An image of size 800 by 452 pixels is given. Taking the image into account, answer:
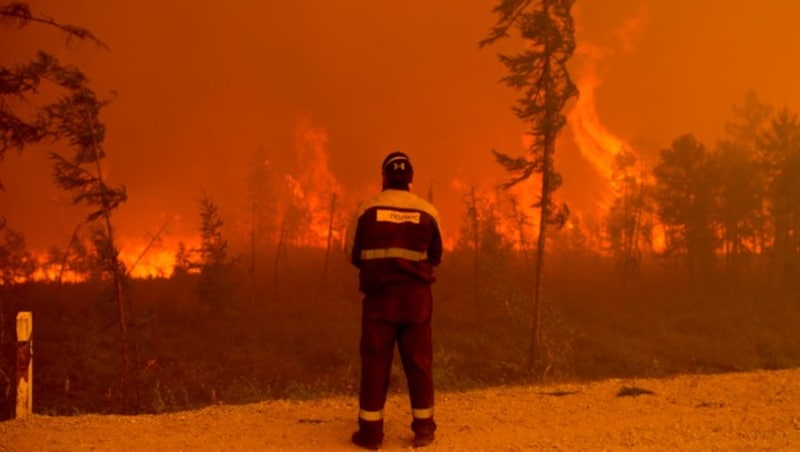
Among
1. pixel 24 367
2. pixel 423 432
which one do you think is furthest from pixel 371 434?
pixel 24 367

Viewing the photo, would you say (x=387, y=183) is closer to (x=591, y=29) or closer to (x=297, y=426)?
(x=297, y=426)

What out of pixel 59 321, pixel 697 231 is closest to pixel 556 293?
pixel 697 231

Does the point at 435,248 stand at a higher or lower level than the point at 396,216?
lower

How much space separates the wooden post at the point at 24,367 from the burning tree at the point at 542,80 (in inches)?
713

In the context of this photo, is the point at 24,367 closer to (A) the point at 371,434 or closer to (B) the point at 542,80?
(A) the point at 371,434

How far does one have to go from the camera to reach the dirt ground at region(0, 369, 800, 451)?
6.21 meters

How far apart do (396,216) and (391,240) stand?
0.25m

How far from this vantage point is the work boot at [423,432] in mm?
6215

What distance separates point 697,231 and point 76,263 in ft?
163

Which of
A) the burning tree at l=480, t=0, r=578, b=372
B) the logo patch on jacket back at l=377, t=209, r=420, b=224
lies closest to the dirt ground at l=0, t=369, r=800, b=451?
the logo patch on jacket back at l=377, t=209, r=420, b=224

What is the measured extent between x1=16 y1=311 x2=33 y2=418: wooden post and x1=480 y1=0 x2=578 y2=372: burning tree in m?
18.1

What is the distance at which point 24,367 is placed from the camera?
23.8 ft

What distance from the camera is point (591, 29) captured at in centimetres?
18362

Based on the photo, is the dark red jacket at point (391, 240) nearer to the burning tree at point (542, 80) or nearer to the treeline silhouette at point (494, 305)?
the treeline silhouette at point (494, 305)
